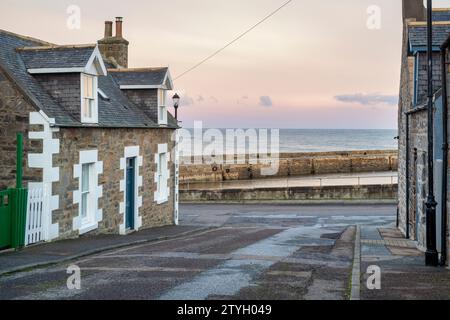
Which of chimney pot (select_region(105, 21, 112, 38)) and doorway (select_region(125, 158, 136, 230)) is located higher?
chimney pot (select_region(105, 21, 112, 38))

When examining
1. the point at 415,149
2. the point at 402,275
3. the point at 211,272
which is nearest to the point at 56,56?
the point at 211,272

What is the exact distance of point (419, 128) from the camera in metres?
15.9

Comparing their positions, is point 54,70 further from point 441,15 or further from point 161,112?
point 441,15

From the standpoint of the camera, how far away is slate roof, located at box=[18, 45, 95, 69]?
15.7 m

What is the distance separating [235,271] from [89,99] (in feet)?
27.9

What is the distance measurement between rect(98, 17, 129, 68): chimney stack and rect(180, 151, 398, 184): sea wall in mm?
32329

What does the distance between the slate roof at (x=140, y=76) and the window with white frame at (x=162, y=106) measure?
537 millimetres

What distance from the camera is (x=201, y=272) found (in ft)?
33.5

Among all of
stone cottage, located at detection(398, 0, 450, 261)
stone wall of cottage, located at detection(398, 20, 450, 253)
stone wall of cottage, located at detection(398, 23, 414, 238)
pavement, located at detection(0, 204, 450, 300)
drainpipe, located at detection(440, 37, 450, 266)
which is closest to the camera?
pavement, located at detection(0, 204, 450, 300)

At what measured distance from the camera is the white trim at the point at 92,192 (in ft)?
50.6

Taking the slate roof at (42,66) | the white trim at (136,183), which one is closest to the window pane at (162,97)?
the slate roof at (42,66)

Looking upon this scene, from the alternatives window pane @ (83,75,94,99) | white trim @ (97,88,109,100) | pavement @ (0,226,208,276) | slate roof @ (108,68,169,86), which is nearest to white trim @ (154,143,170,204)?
slate roof @ (108,68,169,86)

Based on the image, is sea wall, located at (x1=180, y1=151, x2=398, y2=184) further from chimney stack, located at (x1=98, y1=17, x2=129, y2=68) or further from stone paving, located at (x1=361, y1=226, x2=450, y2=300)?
stone paving, located at (x1=361, y1=226, x2=450, y2=300)

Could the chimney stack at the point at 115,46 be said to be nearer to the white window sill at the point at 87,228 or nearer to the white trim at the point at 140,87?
the white trim at the point at 140,87
